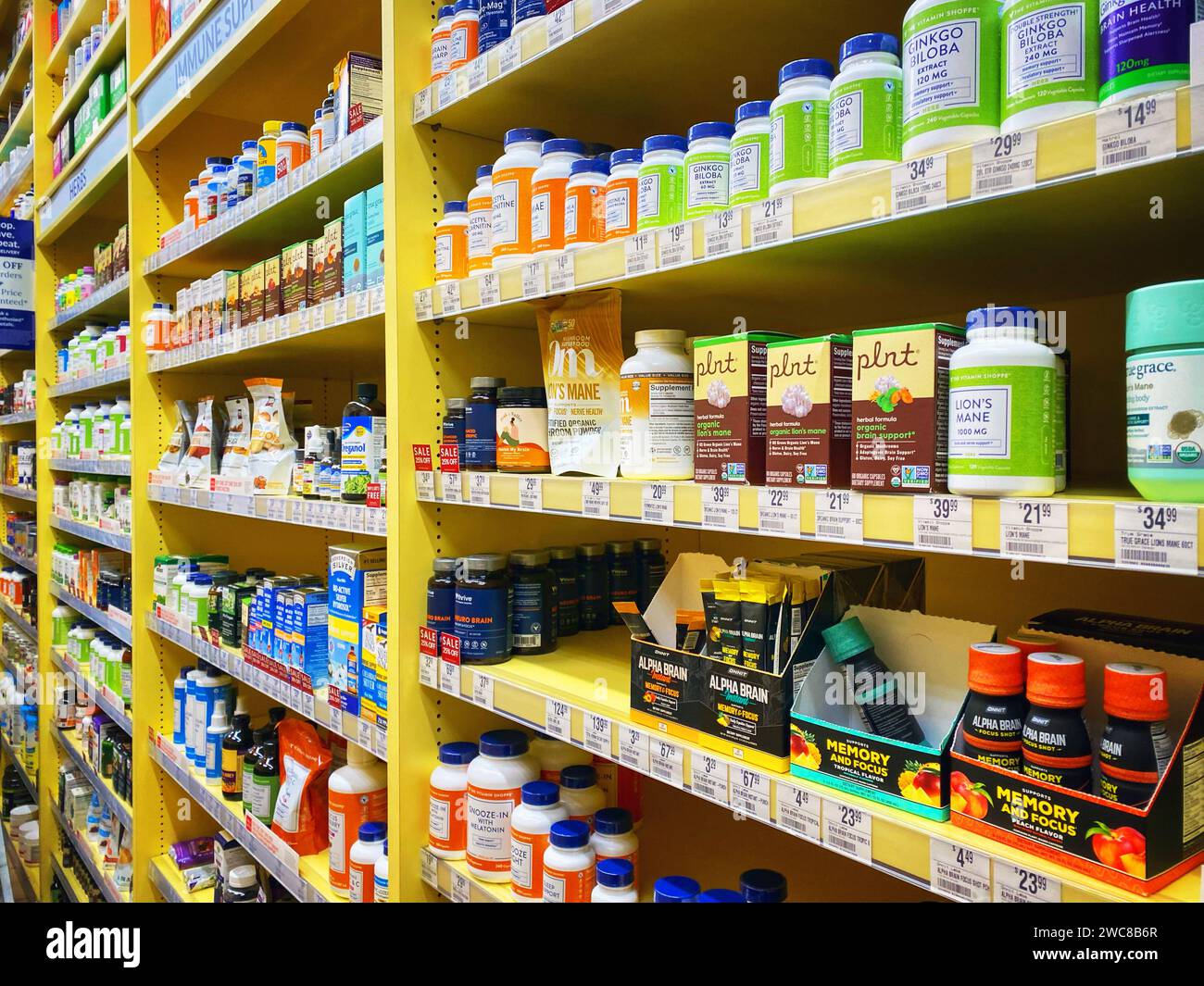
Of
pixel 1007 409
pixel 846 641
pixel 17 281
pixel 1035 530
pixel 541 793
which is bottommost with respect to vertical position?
pixel 541 793

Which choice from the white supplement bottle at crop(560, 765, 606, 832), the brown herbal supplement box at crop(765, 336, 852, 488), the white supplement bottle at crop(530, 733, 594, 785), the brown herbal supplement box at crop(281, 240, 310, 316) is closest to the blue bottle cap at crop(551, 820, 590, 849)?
the white supplement bottle at crop(560, 765, 606, 832)

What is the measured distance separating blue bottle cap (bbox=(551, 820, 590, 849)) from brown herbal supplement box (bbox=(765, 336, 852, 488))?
28.2 inches

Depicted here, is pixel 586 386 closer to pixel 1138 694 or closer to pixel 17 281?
pixel 1138 694

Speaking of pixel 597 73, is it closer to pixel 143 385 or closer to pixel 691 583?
pixel 691 583

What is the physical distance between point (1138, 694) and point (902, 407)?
1.23ft

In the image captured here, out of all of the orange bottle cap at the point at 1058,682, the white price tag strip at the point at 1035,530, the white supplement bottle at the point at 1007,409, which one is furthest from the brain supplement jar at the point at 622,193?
the orange bottle cap at the point at 1058,682

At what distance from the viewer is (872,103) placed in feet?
3.43

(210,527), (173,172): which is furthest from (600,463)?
(173,172)

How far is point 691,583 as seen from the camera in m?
1.55

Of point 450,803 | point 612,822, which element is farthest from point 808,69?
point 450,803

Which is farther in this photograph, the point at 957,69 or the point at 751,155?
the point at 751,155

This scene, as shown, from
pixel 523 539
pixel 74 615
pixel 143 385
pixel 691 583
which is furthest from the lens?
pixel 74 615

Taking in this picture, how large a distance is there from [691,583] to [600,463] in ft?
0.86
